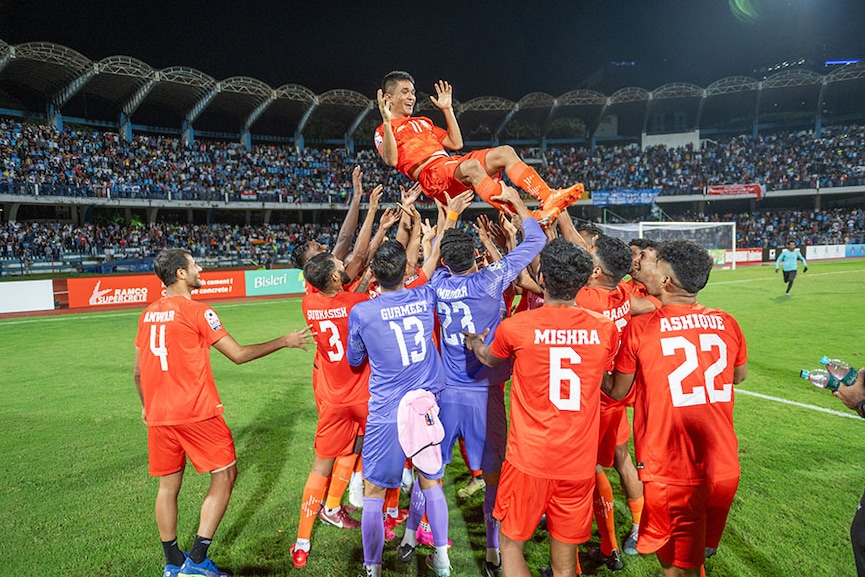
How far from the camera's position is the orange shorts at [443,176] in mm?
4898

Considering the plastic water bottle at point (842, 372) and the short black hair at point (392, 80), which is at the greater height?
the short black hair at point (392, 80)

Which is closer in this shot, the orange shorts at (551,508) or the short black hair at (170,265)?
the orange shorts at (551,508)

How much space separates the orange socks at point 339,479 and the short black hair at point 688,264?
9.86ft

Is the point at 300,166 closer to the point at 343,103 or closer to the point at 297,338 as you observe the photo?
the point at 343,103

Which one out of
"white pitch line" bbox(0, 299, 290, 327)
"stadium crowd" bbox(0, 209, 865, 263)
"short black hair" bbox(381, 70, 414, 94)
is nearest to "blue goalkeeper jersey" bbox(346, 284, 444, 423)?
"short black hair" bbox(381, 70, 414, 94)

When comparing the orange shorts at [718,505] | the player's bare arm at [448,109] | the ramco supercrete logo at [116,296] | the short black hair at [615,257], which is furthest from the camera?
the ramco supercrete logo at [116,296]

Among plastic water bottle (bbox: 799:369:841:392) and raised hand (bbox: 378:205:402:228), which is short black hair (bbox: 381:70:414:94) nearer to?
raised hand (bbox: 378:205:402:228)

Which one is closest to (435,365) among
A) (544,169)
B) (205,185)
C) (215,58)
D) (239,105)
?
(205,185)

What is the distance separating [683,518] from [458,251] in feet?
7.06

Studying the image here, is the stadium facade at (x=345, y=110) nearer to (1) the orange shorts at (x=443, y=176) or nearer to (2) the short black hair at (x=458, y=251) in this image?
(1) the orange shorts at (x=443, y=176)

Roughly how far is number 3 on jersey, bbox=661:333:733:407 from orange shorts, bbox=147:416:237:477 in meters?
3.09

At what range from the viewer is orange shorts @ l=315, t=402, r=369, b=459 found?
13.5 feet

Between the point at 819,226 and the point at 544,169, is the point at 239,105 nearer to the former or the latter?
the point at 544,169

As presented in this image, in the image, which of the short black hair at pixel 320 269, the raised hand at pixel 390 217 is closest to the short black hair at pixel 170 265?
the short black hair at pixel 320 269
